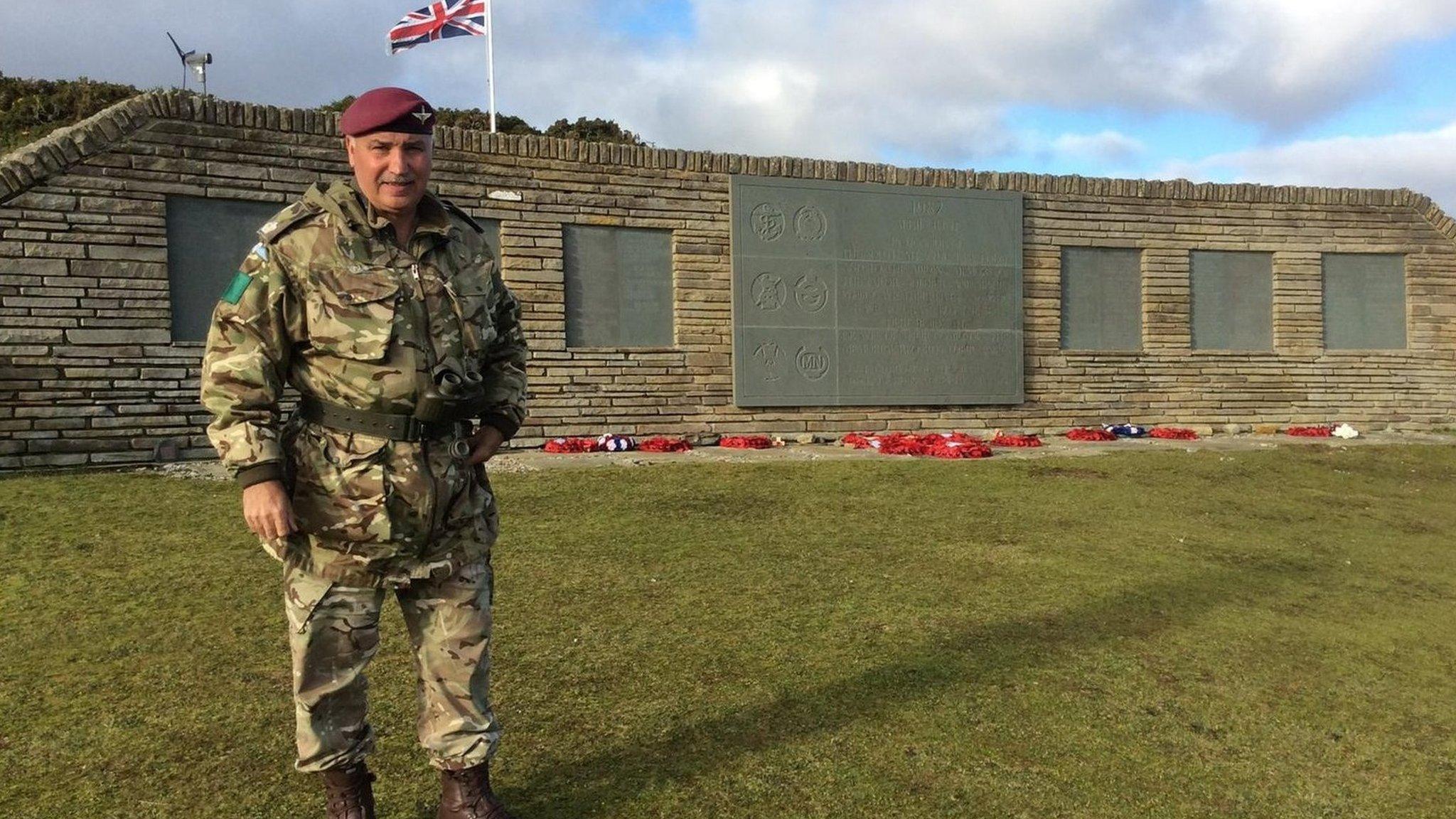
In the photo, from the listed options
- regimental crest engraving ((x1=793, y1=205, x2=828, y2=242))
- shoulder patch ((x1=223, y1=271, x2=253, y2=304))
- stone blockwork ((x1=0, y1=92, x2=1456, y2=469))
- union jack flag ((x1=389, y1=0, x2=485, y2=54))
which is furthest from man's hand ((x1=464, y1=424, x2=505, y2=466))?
union jack flag ((x1=389, y1=0, x2=485, y2=54))

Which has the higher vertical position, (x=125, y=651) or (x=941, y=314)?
(x=941, y=314)

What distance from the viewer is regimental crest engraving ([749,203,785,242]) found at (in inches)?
425

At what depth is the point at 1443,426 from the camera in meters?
13.1

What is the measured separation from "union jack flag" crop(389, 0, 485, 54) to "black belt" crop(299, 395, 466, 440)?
11125mm

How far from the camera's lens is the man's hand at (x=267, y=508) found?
86.4 inches

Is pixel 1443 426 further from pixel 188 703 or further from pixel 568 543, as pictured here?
pixel 188 703

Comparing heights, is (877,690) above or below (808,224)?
below

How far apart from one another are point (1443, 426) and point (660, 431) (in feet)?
33.6

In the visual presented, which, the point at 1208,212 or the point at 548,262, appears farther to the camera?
the point at 1208,212

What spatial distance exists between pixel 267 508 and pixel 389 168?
807 millimetres

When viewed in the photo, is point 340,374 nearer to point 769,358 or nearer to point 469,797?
point 469,797

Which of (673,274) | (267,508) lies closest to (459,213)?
(267,508)

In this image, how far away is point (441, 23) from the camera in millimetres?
12312

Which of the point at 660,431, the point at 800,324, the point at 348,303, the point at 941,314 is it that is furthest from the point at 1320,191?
the point at 348,303
